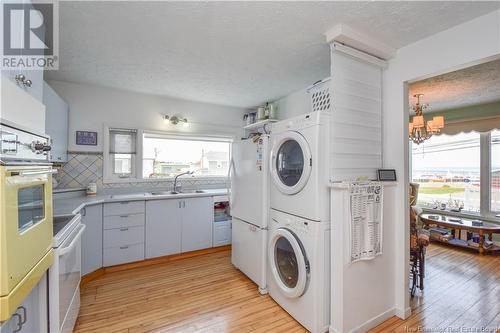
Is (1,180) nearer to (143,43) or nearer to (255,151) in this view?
(143,43)

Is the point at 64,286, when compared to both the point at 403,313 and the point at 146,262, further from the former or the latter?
the point at 403,313

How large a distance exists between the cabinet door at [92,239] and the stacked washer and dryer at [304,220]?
2.05 m

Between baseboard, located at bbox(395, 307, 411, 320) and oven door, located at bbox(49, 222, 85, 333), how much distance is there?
2519 millimetres

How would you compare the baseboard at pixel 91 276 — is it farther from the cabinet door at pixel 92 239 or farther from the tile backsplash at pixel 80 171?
the tile backsplash at pixel 80 171

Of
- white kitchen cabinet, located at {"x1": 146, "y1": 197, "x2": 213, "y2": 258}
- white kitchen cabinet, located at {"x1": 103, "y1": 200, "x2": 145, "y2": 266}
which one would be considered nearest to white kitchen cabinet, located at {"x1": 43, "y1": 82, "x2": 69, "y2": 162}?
white kitchen cabinet, located at {"x1": 103, "y1": 200, "x2": 145, "y2": 266}

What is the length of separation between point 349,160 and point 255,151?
37.4 inches

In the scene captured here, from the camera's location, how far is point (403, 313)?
1.98 m

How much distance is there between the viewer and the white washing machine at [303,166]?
1.76m

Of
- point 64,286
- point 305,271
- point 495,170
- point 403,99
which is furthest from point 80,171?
point 495,170

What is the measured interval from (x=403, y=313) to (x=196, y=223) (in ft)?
8.36

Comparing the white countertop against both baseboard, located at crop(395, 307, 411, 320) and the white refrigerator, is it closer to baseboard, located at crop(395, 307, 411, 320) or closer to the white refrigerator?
the white refrigerator

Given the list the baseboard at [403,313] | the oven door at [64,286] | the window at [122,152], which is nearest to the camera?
the oven door at [64,286]

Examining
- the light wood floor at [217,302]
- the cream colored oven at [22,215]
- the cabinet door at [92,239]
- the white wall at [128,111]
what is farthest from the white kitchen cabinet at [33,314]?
A: the white wall at [128,111]

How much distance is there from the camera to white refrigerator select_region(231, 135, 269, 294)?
2.33m
